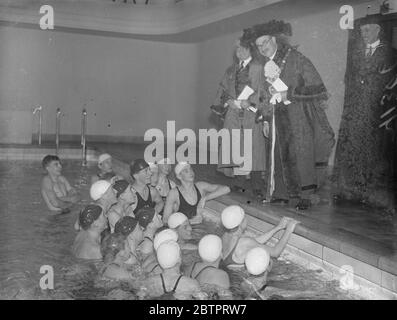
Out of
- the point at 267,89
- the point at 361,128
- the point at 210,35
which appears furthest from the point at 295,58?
the point at 210,35

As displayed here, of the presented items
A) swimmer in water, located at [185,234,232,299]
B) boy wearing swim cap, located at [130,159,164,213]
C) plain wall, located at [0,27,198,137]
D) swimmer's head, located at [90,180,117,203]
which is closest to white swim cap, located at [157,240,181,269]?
swimmer in water, located at [185,234,232,299]

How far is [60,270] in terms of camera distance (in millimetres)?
4227

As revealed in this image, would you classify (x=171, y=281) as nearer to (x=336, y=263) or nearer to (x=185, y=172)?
(x=336, y=263)

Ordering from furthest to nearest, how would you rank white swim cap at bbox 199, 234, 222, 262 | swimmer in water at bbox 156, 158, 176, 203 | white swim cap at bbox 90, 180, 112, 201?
swimmer in water at bbox 156, 158, 176, 203, white swim cap at bbox 90, 180, 112, 201, white swim cap at bbox 199, 234, 222, 262

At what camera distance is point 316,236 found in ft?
13.5

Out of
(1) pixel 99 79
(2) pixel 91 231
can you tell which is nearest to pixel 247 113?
(2) pixel 91 231

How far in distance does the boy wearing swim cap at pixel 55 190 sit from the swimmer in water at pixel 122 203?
1513 millimetres

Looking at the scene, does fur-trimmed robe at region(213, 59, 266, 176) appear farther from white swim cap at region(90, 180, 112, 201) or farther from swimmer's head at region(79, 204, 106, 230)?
swimmer's head at region(79, 204, 106, 230)

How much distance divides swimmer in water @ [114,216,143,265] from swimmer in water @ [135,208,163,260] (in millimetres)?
171

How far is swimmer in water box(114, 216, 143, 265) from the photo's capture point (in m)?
3.98

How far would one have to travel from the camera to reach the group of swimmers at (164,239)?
346cm

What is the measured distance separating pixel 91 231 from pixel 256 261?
1.55 m

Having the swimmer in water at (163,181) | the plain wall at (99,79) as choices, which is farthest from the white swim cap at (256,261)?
the plain wall at (99,79)

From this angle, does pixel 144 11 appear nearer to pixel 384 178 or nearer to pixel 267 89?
pixel 267 89
